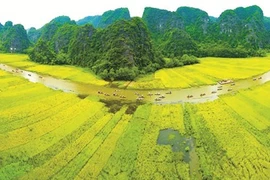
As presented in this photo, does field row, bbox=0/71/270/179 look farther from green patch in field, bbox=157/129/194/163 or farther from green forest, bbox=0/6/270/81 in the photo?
green forest, bbox=0/6/270/81

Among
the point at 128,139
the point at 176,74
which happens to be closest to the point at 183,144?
the point at 128,139

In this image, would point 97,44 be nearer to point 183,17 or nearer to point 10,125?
point 10,125

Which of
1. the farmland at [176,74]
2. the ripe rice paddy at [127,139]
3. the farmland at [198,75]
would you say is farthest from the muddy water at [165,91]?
the ripe rice paddy at [127,139]

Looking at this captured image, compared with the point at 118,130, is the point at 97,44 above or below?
above

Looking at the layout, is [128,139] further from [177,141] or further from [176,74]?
[176,74]

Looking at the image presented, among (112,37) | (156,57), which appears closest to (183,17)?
(156,57)

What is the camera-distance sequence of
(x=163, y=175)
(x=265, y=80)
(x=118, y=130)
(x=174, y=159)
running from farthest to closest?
(x=265, y=80) → (x=118, y=130) → (x=174, y=159) → (x=163, y=175)

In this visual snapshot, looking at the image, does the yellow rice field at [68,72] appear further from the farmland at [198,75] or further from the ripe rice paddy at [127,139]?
the ripe rice paddy at [127,139]
